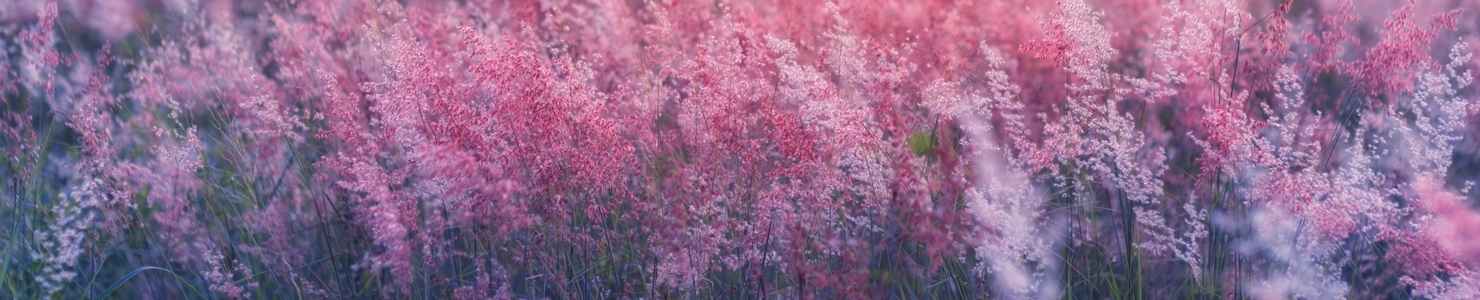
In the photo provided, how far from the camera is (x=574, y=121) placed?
1.88 metres

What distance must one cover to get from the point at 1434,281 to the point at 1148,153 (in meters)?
0.69

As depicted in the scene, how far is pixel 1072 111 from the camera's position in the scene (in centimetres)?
217

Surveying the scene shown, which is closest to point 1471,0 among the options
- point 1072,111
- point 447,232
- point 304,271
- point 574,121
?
point 1072,111

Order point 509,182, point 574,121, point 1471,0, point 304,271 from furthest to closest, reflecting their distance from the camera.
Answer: point 1471,0 < point 304,271 < point 574,121 < point 509,182

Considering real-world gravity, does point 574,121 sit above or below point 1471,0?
below

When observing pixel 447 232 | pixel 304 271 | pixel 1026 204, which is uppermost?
pixel 1026 204

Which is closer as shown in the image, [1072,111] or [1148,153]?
[1072,111]

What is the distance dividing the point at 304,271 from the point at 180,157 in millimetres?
395

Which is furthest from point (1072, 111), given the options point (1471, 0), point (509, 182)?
point (1471, 0)

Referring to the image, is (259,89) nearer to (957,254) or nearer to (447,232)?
(447,232)

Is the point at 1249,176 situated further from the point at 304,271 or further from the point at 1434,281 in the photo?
the point at 304,271

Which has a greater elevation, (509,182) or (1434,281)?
(1434,281)

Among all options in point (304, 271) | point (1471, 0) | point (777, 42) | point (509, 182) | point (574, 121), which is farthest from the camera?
point (1471, 0)

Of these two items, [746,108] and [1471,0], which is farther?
[1471,0]
